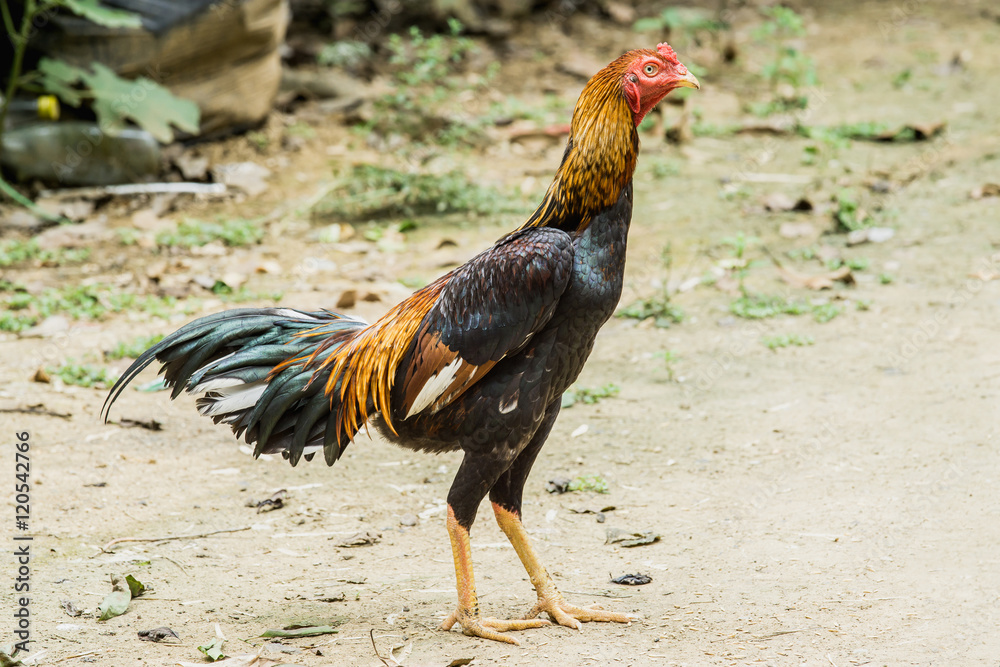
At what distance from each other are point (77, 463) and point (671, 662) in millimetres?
3046

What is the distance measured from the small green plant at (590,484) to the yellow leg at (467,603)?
3.64ft

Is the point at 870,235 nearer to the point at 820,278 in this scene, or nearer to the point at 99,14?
the point at 820,278

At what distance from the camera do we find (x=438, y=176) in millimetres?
8297

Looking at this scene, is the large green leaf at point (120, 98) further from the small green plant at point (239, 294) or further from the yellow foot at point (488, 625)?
the yellow foot at point (488, 625)

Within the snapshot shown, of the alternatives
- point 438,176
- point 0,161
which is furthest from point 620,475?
point 0,161

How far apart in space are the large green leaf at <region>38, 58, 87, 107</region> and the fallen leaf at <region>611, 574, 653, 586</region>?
6.55 meters

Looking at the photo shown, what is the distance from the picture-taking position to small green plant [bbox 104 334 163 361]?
18.4 feet

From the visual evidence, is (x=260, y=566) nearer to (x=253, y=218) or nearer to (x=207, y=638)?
(x=207, y=638)

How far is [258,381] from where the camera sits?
11.7 ft

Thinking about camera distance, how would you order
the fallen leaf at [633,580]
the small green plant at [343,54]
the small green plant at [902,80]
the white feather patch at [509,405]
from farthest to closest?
the small green plant at [902,80] < the small green plant at [343,54] < the fallen leaf at [633,580] < the white feather patch at [509,405]

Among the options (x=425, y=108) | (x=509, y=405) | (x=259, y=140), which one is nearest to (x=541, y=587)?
(x=509, y=405)

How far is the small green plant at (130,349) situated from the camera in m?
5.61

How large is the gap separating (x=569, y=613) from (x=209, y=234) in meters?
5.17

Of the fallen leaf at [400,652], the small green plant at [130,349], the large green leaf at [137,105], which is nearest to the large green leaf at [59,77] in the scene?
the large green leaf at [137,105]
